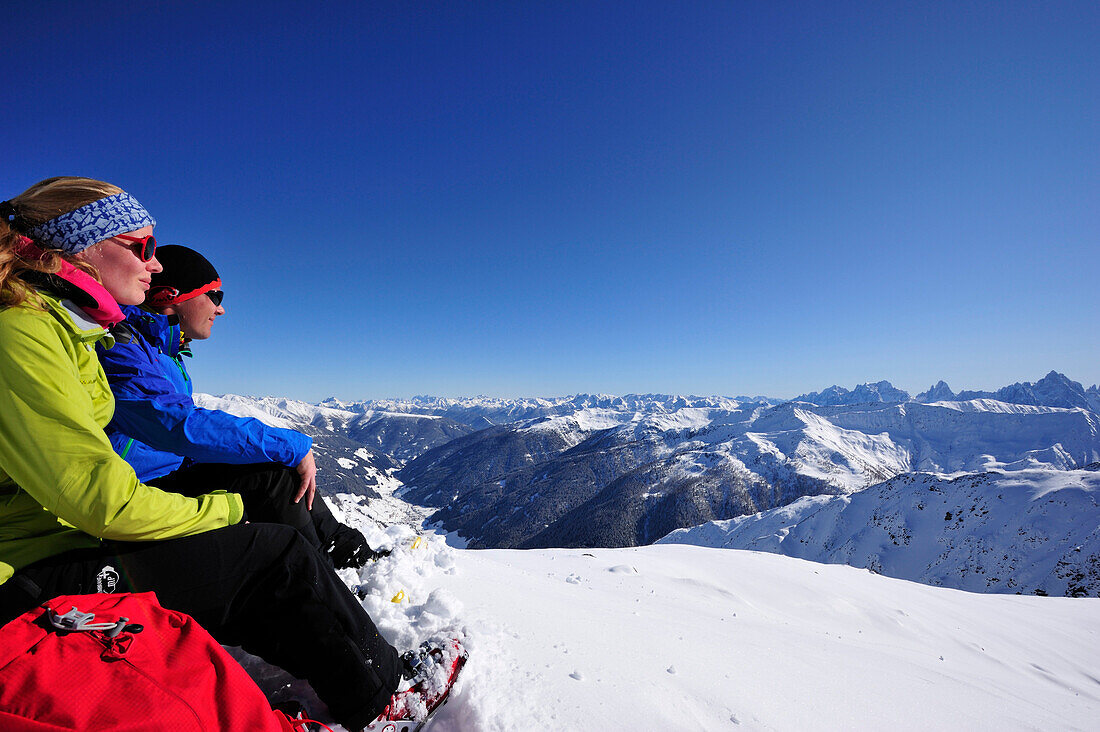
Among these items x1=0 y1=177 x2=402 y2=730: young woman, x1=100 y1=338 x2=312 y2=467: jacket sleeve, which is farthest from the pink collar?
x1=100 y1=338 x2=312 y2=467: jacket sleeve

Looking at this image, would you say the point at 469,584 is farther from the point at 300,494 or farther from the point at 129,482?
the point at 129,482

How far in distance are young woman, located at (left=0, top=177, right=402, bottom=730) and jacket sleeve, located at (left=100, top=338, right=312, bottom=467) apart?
0.46m

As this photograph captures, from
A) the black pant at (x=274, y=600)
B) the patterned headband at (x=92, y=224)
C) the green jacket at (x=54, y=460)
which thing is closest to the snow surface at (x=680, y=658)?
the black pant at (x=274, y=600)

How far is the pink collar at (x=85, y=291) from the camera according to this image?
192 cm

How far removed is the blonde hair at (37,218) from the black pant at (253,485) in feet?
5.25

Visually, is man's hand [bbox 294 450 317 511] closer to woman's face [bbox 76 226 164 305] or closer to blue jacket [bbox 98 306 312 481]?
blue jacket [bbox 98 306 312 481]

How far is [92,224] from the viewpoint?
222 centimetres

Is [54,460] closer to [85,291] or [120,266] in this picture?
[85,291]

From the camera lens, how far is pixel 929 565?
55.4 meters

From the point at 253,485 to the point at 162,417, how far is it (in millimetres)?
850

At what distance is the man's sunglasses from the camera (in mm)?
2398

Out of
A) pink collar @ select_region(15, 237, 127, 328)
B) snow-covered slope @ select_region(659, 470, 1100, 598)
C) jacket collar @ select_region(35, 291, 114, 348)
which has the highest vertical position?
pink collar @ select_region(15, 237, 127, 328)

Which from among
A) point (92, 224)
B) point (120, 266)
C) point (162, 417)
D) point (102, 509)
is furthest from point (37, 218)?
point (102, 509)

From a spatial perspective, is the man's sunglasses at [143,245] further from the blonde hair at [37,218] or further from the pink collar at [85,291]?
the pink collar at [85,291]
